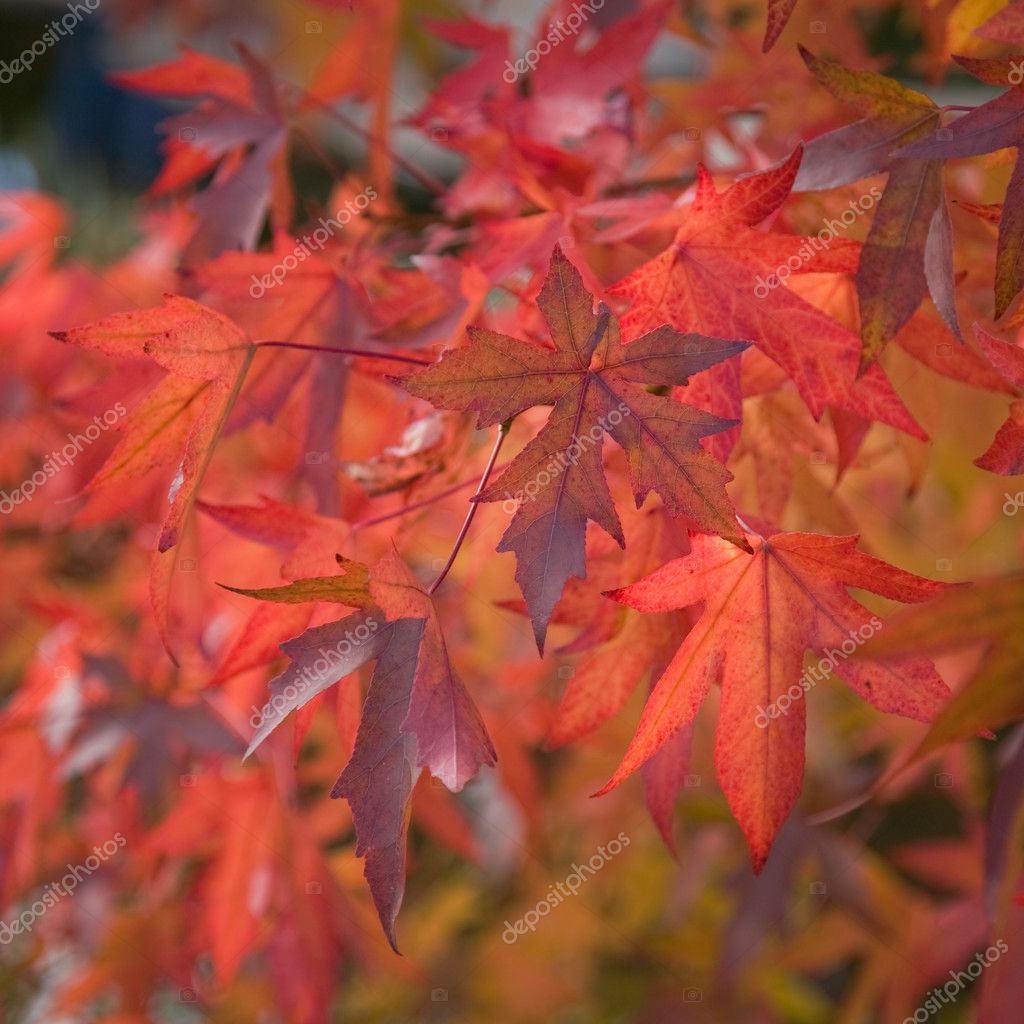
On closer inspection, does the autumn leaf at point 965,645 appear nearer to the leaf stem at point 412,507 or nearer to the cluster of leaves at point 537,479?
the cluster of leaves at point 537,479

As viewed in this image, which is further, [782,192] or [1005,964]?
[1005,964]

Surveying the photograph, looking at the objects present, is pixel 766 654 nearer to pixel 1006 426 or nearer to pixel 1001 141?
pixel 1006 426

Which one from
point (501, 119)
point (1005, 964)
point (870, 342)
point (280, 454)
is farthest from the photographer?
point (280, 454)

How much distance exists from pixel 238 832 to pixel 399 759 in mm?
697

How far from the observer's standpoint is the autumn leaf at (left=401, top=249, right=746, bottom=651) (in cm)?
55

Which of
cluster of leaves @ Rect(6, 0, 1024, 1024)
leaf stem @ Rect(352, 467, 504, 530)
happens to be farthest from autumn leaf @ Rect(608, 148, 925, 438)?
leaf stem @ Rect(352, 467, 504, 530)

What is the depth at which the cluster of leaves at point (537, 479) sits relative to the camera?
1.86ft

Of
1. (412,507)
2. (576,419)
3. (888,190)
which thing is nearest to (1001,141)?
(888,190)

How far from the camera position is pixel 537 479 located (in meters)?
0.57

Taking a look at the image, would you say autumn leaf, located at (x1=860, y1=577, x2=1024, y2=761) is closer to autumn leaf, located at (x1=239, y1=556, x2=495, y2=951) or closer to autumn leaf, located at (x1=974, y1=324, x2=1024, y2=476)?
autumn leaf, located at (x1=974, y1=324, x2=1024, y2=476)

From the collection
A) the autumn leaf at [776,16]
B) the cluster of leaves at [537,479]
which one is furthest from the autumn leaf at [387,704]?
the autumn leaf at [776,16]

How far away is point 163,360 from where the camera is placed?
2.14ft

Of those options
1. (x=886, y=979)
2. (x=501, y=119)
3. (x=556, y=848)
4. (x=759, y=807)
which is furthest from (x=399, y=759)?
(x=556, y=848)

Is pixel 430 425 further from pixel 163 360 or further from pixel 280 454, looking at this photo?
pixel 280 454
